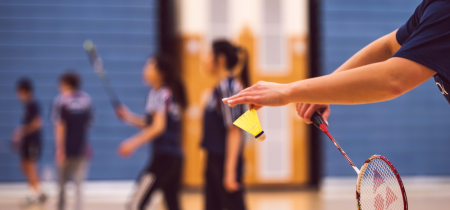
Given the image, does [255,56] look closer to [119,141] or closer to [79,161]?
[119,141]

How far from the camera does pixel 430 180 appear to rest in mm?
6871

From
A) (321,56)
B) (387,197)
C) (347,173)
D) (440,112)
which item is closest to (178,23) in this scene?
(321,56)

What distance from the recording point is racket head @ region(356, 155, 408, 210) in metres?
1.20

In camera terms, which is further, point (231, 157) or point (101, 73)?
point (101, 73)

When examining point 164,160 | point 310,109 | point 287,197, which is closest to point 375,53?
point 310,109

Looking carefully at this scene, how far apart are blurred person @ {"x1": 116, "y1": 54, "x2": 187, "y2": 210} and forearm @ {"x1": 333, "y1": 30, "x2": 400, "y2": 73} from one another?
206cm

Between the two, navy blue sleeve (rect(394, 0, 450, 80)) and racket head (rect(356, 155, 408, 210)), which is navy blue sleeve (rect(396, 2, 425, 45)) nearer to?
navy blue sleeve (rect(394, 0, 450, 80))

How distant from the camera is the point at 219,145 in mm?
3002

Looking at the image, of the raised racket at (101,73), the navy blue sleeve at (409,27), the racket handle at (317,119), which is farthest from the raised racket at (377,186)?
the raised racket at (101,73)

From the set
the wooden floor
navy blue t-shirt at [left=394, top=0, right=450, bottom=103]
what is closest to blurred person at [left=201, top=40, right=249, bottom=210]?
navy blue t-shirt at [left=394, top=0, right=450, bottom=103]

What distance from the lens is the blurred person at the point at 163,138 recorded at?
3.04m

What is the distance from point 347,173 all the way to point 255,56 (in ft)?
8.46

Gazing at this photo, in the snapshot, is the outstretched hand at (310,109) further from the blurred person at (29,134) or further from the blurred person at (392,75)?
the blurred person at (29,134)

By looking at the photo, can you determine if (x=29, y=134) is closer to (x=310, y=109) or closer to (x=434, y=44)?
(x=310, y=109)
